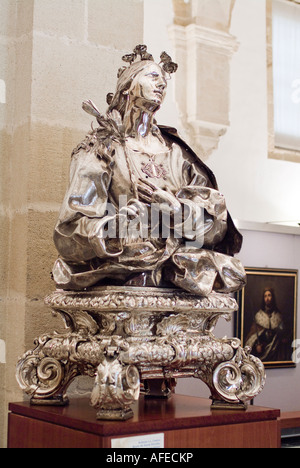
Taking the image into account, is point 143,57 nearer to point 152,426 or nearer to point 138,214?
point 138,214

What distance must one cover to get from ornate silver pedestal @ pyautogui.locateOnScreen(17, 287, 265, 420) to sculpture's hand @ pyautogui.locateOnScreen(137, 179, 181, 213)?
1.08 feet

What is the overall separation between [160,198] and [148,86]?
0.52 metres

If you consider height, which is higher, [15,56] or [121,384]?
[15,56]

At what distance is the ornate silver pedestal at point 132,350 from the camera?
9.16 ft

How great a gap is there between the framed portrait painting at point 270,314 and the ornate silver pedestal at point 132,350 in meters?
3.35

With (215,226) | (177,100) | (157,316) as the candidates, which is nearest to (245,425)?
(157,316)

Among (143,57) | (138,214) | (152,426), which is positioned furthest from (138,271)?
(143,57)

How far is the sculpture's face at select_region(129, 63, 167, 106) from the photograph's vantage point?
327 centimetres

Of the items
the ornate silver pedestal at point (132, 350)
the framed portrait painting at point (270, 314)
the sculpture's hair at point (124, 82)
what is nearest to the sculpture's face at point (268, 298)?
the framed portrait painting at point (270, 314)

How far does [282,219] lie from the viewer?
7801 millimetres

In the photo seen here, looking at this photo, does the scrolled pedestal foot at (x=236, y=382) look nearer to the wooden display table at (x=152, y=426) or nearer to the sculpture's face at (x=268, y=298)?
the wooden display table at (x=152, y=426)

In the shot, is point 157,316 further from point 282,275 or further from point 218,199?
point 282,275
